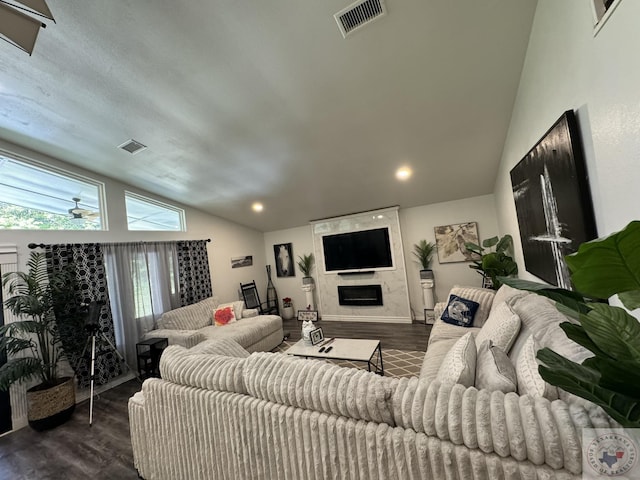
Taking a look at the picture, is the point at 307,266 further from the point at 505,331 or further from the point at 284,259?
the point at 505,331

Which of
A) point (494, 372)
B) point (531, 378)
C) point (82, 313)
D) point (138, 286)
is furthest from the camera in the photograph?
point (138, 286)

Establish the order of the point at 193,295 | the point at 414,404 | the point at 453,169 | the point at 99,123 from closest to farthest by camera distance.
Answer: the point at 414,404 < the point at 99,123 < the point at 453,169 < the point at 193,295

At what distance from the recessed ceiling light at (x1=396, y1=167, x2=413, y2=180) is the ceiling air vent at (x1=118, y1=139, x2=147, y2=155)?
3305 mm

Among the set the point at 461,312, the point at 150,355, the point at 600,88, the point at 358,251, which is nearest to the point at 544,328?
the point at 600,88

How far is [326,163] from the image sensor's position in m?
3.55

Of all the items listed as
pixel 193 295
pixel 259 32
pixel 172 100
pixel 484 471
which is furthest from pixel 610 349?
pixel 193 295

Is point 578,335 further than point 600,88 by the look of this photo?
No

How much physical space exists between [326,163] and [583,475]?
3347 mm

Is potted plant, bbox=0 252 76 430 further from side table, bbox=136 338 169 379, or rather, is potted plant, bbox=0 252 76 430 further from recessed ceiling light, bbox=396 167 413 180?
recessed ceiling light, bbox=396 167 413 180

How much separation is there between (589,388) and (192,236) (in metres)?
5.41

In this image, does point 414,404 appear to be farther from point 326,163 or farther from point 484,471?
point 326,163

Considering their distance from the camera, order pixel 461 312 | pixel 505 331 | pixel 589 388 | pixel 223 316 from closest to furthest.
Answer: pixel 589 388
pixel 505 331
pixel 461 312
pixel 223 316

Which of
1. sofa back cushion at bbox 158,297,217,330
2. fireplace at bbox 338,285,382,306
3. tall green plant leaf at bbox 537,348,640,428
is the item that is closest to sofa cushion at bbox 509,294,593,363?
tall green plant leaf at bbox 537,348,640,428

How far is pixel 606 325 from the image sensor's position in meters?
0.58
